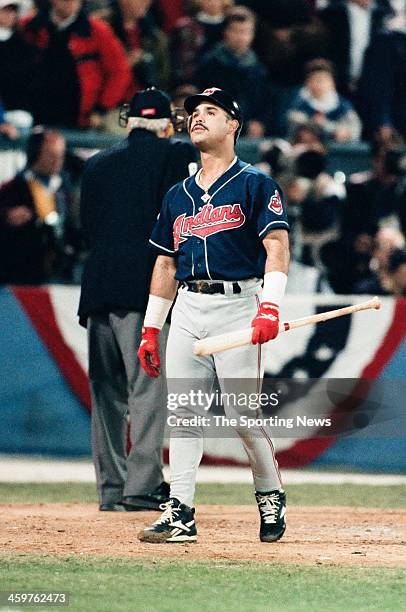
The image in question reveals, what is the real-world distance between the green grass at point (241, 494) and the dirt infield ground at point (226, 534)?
33 centimetres

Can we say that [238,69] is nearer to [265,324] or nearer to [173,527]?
[265,324]

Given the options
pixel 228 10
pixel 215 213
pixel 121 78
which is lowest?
pixel 215 213

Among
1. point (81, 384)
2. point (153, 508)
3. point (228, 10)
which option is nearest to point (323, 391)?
point (81, 384)

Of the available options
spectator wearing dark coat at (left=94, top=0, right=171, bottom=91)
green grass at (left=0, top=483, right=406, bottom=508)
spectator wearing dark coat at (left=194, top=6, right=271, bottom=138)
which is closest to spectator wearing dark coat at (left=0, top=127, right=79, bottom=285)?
spectator wearing dark coat at (left=94, top=0, right=171, bottom=91)

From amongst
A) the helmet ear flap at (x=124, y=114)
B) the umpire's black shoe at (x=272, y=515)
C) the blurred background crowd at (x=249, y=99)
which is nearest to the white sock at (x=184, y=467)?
the umpire's black shoe at (x=272, y=515)

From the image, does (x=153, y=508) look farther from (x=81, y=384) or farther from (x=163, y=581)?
(x=81, y=384)

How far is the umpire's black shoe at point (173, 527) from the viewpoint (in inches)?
213

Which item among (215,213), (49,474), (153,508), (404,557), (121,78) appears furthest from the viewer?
(121,78)

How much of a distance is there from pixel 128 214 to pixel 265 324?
5.80 ft

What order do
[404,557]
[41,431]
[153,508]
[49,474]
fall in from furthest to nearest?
[41,431] < [49,474] < [153,508] < [404,557]

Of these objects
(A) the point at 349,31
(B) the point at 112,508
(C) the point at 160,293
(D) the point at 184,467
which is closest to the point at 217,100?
(C) the point at 160,293

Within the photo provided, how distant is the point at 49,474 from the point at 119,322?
2.37 m

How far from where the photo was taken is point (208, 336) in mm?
5438

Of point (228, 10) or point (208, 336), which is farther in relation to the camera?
point (228, 10)
